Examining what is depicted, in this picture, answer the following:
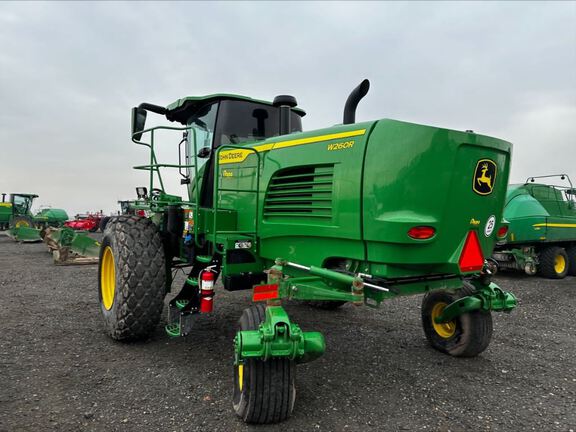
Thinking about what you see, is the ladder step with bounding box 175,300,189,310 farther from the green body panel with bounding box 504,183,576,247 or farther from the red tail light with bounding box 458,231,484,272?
the green body panel with bounding box 504,183,576,247

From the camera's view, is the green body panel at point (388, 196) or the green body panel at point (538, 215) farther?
the green body panel at point (538, 215)

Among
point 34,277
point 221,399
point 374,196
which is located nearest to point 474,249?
point 374,196

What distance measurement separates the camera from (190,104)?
15.7 ft

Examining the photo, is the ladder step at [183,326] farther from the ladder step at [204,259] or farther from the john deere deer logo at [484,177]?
the john deere deer logo at [484,177]

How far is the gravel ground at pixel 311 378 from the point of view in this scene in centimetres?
282

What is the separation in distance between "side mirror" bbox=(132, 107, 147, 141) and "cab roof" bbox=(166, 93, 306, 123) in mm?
512

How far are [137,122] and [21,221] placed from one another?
20.9 metres

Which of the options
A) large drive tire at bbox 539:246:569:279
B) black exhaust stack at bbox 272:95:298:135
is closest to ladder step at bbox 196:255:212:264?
black exhaust stack at bbox 272:95:298:135

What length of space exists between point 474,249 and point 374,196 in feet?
3.20

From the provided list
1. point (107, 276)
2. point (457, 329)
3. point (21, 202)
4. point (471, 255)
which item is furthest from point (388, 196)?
point (21, 202)

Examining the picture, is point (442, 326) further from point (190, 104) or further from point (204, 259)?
point (190, 104)

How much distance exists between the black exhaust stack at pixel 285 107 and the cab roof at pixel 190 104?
0.66ft

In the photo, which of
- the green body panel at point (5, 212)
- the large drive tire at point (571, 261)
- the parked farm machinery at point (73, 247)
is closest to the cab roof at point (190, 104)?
the parked farm machinery at point (73, 247)

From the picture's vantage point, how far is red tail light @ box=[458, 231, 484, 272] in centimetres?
309
